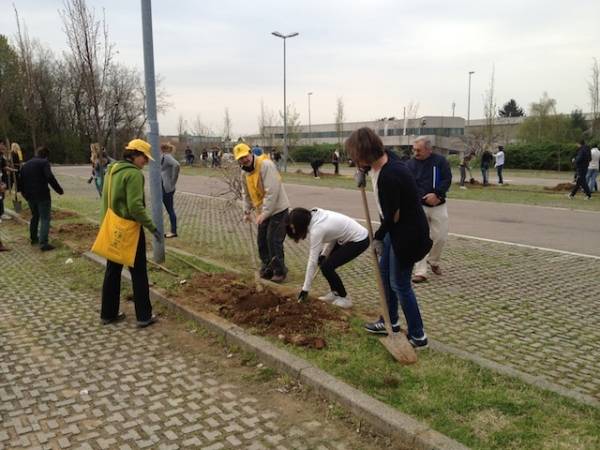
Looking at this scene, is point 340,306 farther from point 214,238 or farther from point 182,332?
point 214,238

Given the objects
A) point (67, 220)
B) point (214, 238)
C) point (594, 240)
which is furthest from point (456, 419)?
point (67, 220)

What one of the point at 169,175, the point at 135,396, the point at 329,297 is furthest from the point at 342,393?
the point at 169,175

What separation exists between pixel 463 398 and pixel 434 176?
3.94 meters

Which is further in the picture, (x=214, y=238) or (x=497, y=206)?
(x=497, y=206)

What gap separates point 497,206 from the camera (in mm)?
Result: 15734

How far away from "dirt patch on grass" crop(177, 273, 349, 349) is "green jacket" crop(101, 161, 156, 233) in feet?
3.72

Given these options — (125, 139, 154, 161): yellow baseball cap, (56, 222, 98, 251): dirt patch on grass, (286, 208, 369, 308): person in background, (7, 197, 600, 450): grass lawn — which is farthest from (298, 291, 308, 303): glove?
(56, 222, 98, 251): dirt patch on grass

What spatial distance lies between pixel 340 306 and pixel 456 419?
7.88ft

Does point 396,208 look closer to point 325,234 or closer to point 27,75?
point 325,234

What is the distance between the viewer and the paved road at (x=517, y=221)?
33.8ft

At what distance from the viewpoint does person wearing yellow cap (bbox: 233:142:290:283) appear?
649cm

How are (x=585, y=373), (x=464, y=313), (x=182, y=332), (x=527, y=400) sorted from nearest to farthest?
(x=527, y=400)
(x=585, y=373)
(x=182, y=332)
(x=464, y=313)

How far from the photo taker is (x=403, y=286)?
14.1 feet

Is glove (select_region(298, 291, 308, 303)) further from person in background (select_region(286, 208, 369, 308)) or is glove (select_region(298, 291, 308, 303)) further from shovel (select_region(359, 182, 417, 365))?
shovel (select_region(359, 182, 417, 365))
